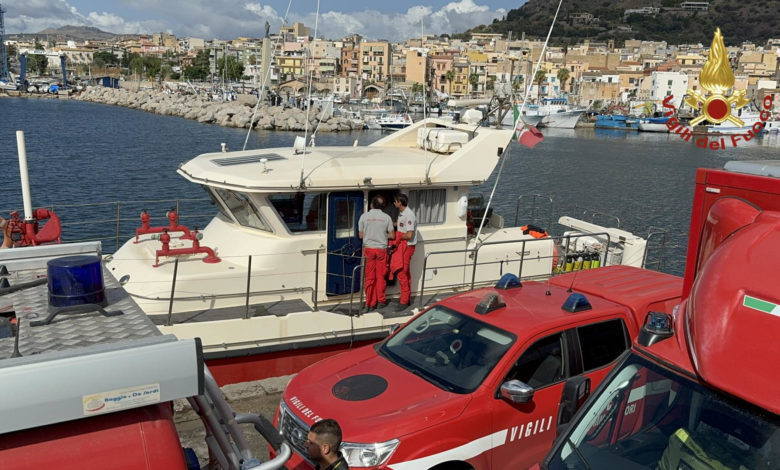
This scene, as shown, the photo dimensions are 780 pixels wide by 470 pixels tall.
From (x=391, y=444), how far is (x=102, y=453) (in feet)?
8.14

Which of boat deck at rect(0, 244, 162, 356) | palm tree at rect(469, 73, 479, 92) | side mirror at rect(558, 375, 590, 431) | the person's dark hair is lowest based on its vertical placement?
the person's dark hair

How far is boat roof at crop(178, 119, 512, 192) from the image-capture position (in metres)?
8.98

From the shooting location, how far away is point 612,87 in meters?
148

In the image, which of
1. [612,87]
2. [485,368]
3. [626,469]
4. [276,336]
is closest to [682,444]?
[626,469]

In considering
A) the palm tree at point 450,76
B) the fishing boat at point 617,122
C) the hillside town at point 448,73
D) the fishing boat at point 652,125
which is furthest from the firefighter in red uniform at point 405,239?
the palm tree at point 450,76

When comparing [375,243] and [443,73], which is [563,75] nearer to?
[443,73]

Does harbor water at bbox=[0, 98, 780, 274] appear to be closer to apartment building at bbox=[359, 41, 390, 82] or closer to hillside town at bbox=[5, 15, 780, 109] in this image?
hillside town at bbox=[5, 15, 780, 109]

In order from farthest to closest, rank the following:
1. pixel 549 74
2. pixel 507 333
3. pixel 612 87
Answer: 1. pixel 549 74
2. pixel 612 87
3. pixel 507 333

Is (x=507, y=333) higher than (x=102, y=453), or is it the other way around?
(x=102, y=453)

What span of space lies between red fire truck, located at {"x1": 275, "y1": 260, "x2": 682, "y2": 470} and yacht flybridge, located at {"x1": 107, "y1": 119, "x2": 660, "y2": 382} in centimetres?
245

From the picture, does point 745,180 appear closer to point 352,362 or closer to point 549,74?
point 352,362

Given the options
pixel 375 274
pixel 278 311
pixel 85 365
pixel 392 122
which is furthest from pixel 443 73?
pixel 85 365

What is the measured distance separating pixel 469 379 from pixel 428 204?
4.66 metres

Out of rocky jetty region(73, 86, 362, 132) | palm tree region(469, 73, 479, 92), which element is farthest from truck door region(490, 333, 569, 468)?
palm tree region(469, 73, 479, 92)
